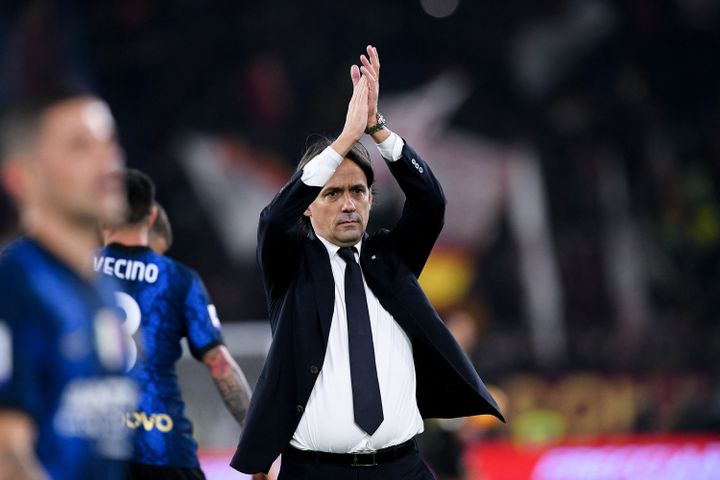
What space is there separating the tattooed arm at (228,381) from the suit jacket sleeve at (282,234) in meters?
0.54

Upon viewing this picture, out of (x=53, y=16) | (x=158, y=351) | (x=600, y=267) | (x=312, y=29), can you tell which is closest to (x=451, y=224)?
(x=600, y=267)

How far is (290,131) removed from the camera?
19.7m

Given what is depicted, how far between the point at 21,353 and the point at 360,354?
194 cm

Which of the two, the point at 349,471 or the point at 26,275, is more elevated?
the point at 26,275

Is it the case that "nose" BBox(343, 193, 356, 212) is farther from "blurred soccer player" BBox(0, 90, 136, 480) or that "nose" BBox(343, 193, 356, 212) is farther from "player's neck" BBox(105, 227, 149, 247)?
"blurred soccer player" BBox(0, 90, 136, 480)

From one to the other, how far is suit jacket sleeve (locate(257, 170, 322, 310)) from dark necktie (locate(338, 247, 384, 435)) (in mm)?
195

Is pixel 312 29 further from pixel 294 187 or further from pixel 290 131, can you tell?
pixel 294 187

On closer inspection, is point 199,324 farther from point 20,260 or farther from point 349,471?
point 20,260

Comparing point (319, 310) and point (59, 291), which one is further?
point (319, 310)

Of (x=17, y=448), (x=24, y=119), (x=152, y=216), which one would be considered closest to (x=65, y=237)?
(x=24, y=119)

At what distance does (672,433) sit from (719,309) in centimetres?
324

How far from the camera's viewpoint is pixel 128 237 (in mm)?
4711

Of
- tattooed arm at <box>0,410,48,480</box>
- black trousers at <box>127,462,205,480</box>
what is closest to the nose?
black trousers at <box>127,462,205,480</box>

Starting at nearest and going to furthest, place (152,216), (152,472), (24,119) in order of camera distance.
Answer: (24,119)
(152,472)
(152,216)
